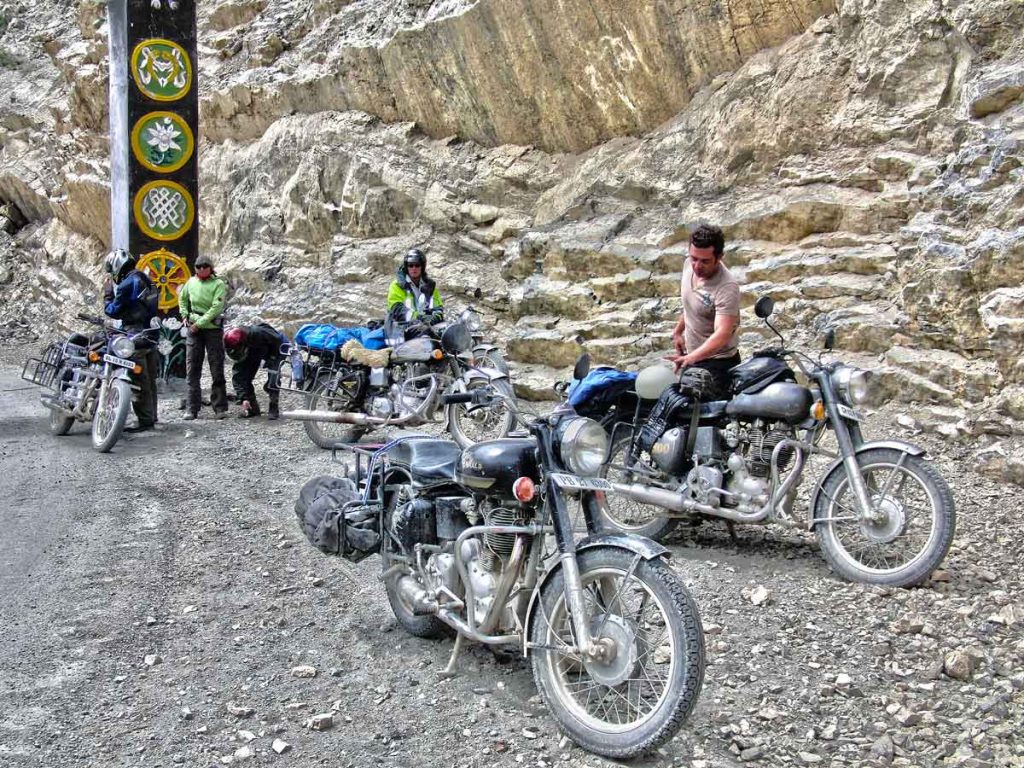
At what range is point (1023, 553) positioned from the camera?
533 cm

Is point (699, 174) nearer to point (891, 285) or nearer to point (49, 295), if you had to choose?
point (891, 285)

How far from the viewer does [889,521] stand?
16.2 feet

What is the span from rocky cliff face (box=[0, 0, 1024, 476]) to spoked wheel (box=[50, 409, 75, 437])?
5.25 m

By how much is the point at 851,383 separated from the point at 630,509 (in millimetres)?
1813

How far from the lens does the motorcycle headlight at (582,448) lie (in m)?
3.46

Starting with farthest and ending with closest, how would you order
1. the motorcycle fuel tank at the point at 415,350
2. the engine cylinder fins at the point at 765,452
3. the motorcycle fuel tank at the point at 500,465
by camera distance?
the motorcycle fuel tank at the point at 415,350
the engine cylinder fins at the point at 765,452
the motorcycle fuel tank at the point at 500,465

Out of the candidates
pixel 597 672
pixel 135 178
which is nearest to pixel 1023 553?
pixel 597 672

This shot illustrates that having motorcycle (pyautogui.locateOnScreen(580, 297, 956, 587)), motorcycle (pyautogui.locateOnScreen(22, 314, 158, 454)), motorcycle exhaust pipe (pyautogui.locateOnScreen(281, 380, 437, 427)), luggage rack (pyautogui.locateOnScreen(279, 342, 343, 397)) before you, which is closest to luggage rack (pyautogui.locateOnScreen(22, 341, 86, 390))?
motorcycle (pyautogui.locateOnScreen(22, 314, 158, 454))

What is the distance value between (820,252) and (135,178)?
1065cm

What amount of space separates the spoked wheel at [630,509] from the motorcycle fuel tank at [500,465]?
2.41m

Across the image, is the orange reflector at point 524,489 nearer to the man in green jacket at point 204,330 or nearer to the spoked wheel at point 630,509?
the spoked wheel at point 630,509

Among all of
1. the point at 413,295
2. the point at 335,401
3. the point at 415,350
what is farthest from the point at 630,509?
the point at 413,295

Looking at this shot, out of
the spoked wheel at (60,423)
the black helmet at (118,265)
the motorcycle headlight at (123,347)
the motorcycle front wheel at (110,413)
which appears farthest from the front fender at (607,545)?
the black helmet at (118,265)

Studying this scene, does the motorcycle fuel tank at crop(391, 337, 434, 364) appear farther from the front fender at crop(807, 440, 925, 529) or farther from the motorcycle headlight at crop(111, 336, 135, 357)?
the front fender at crop(807, 440, 925, 529)
